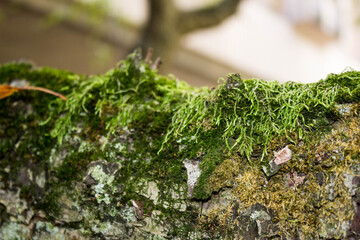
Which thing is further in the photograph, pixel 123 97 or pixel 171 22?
pixel 171 22

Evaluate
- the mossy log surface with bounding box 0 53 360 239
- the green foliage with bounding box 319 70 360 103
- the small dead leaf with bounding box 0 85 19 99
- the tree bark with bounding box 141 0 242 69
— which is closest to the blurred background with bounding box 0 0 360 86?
the tree bark with bounding box 141 0 242 69

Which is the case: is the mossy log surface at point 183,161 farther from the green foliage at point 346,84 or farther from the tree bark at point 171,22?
the tree bark at point 171,22

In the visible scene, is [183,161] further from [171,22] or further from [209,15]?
[209,15]

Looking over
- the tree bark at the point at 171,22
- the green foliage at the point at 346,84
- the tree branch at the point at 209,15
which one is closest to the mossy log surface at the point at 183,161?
the green foliage at the point at 346,84

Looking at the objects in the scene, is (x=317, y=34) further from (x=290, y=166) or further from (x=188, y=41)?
(x=290, y=166)

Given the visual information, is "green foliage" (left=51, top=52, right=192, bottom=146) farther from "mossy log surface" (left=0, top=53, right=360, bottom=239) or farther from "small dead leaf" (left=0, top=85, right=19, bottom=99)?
"small dead leaf" (left=0, top=85, right=19, bottom=99)

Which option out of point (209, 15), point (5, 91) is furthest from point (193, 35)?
point (5, 91)

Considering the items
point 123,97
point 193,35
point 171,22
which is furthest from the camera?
point 193,35
